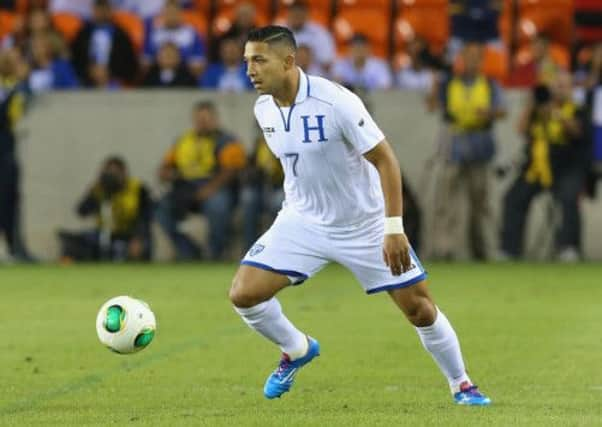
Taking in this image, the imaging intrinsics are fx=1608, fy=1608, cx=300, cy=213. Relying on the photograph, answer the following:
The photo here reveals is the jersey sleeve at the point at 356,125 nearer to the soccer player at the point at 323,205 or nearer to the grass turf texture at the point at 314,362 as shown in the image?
the soccer player at the point at 323,205

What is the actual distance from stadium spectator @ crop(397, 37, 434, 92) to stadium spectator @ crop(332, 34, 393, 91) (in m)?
0.34

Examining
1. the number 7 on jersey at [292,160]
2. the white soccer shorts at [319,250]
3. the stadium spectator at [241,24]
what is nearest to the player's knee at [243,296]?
the white soccer shorts at [319,250]

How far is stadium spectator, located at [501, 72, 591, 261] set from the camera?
2155 cm

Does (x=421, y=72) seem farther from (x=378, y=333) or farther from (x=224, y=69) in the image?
(x=378, y=333)

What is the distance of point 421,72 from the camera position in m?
22.7

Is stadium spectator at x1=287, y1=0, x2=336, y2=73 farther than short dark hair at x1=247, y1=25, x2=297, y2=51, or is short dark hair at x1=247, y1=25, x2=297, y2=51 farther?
stadium spectator at x1=287, y1=0, x2=336, y2=73

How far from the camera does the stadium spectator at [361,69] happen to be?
71.0ft

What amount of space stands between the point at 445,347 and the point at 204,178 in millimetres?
13481

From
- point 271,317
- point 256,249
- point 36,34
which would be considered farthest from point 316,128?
point 36,34

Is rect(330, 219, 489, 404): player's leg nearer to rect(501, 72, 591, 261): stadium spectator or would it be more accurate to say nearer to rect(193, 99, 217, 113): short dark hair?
rect(193, 99, 217, 113): short dark hair

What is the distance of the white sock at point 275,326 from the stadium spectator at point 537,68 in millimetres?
12888

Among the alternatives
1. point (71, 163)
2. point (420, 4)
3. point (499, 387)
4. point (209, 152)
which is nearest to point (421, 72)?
point (420, 4)

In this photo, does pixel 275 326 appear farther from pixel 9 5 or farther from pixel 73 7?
pixel 9 5

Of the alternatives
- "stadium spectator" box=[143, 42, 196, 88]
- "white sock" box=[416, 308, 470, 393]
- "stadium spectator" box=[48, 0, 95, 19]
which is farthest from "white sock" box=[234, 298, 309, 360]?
"stadium spectator" box=[48, 0, 95, 19]
